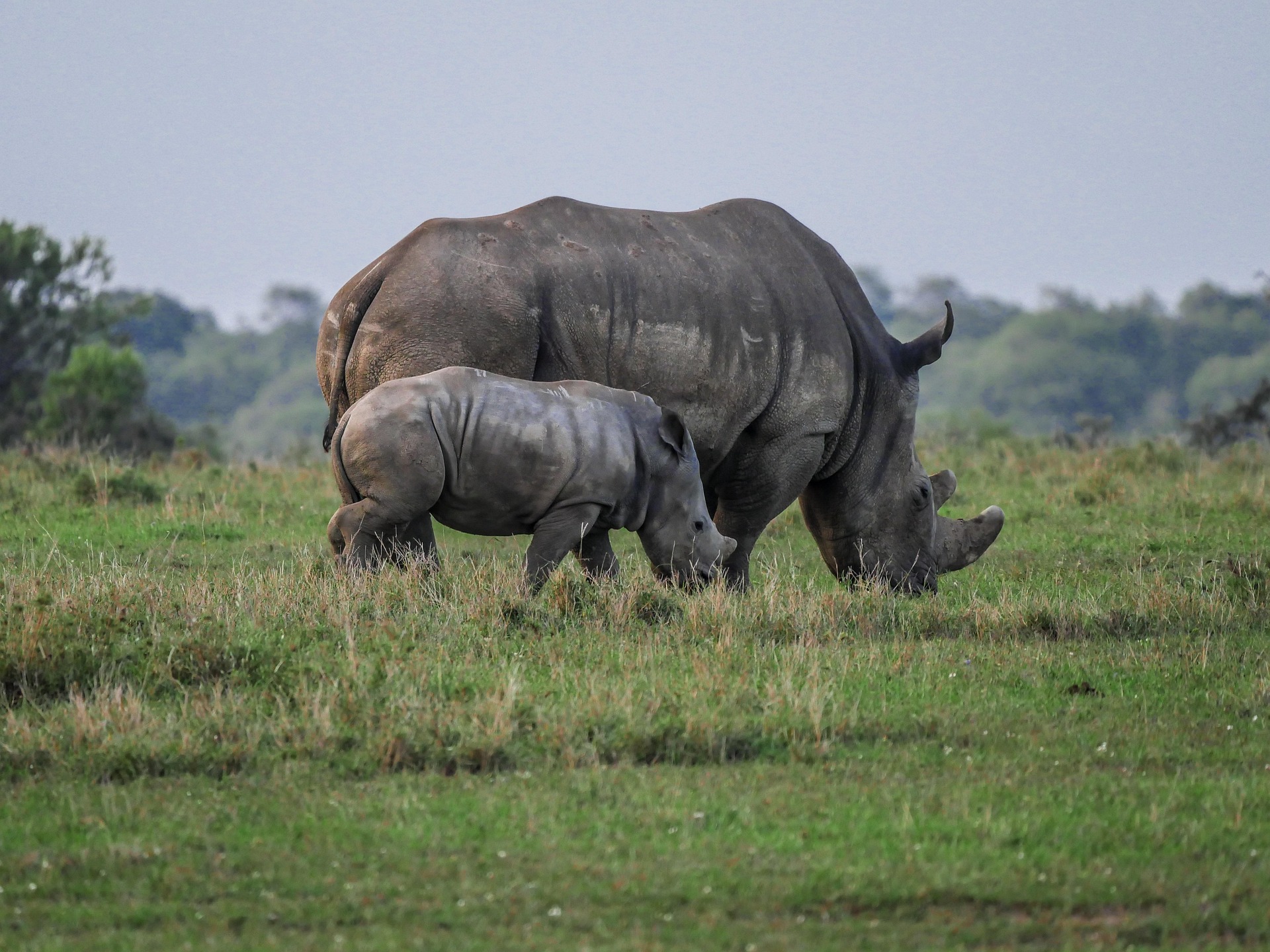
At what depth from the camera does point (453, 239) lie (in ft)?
30.4

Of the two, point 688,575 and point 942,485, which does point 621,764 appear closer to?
point 688,575

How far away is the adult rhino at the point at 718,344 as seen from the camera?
9156mm

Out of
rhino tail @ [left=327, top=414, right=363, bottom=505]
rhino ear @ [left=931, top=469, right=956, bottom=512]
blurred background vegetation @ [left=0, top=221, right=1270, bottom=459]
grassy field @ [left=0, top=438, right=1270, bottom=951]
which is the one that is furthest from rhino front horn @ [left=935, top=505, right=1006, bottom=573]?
blurred background vegetation @ [left=0, top=221, right=1270, bottom=459]

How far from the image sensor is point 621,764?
5.86m

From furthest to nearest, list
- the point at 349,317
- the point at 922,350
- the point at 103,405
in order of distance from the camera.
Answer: the point at 103,405 → the point at 922,350 → the point at 349,317

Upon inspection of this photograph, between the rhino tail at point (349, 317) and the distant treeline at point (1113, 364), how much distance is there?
56.1 meters

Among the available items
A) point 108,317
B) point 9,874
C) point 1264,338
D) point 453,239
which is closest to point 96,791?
point 9,874

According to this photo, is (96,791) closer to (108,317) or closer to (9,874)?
(9,874)

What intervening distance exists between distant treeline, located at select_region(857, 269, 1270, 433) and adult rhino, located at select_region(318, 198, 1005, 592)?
2110 inches

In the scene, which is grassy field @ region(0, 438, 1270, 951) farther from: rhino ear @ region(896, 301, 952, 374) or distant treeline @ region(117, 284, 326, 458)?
distant treeline @ region(117, 284, 326, 458)

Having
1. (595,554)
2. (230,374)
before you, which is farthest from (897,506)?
(230,374)

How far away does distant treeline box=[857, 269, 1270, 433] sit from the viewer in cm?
6694

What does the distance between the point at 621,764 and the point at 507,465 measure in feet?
9.61

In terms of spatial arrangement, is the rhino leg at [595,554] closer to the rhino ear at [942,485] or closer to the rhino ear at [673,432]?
the rhino ear at [673,432]
